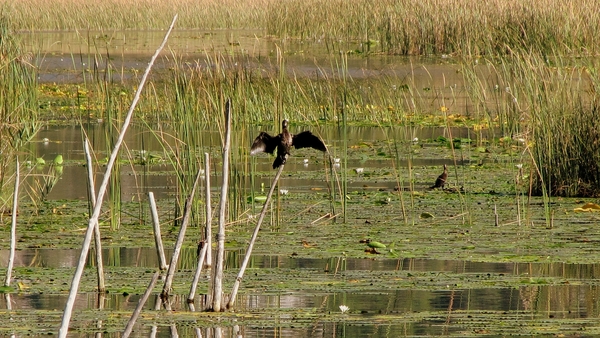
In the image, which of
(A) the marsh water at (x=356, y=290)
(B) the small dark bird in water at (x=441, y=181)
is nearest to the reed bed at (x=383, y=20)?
(B) the small dark bird in water at (x=441, y=181)

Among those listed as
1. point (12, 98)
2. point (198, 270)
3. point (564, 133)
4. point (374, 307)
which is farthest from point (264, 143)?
point (12, 98)

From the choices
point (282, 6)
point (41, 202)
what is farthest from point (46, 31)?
point (41, 202)

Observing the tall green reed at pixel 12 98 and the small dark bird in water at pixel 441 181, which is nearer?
the tall green reed at pixel 12 98

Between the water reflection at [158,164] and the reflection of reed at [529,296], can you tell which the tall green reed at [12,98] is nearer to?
the water reflection at [158,164]

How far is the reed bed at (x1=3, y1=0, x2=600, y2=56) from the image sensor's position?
829 inches

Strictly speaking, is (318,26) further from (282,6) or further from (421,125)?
(421,125)

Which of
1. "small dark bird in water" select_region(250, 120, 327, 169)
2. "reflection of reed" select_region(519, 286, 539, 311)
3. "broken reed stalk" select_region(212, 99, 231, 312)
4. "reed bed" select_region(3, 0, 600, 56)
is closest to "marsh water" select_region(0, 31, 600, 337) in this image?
"reflection of reed" select_region(519, 286, 539, 311)

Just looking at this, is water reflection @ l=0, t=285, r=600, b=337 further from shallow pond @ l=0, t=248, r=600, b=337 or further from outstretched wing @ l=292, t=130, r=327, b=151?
outstretched wing @ l=292, t=130, r=327, b=151

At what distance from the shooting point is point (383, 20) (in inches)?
1057

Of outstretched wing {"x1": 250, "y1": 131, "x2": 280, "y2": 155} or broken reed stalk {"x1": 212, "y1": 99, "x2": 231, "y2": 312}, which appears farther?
outstretched wing {"x1": 250, "y1": 131, "x2": 280, "y2": 155}

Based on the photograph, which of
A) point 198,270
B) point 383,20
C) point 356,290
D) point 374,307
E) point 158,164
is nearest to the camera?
point 198,270

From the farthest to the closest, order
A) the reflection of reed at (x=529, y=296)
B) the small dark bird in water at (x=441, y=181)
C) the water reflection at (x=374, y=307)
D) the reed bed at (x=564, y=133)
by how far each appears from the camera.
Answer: the small dark bird in water at (x=441, y=181) < the reed bed at (x=564, y=133) < the reflection of reed at (x=529, y=296) < the water reflection at (x=374, y=307)

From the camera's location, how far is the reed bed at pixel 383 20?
21047 millimetres

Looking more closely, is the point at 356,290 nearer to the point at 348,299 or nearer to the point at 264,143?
the point at 348,299
